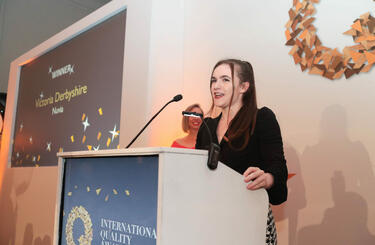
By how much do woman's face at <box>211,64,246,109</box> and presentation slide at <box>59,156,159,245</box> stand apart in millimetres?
539

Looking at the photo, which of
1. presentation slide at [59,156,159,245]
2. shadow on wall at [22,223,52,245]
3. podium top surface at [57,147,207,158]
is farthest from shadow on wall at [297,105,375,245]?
shadow on wall at [22,223,52,245]

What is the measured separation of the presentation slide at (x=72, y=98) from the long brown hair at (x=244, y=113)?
1544mm

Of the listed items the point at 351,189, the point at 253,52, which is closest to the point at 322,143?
the point at 351,189

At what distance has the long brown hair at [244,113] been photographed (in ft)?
4.36

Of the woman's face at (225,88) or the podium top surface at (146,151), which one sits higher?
the woman's face at (225,88)

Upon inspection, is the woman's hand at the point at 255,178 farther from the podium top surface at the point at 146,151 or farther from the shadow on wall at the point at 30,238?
the shadow on wall at the point at 30,238

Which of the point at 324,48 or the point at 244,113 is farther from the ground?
the point at 324,48

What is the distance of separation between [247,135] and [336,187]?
2.78 ft

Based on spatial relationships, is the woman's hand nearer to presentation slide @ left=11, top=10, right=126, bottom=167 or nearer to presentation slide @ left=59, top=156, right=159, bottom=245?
presentation slide @ left=59, top=156, right=159, bottom=245

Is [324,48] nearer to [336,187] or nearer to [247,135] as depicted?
[336,187]

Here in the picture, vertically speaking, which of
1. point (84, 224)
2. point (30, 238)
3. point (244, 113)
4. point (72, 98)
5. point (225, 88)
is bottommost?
point (30, 238)

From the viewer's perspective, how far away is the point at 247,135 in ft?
4.33

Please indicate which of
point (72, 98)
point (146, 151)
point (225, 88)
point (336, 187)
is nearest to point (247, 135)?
point (225, 88)

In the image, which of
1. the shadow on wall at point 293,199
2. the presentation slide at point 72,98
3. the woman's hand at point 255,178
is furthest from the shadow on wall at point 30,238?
the woman's hand at point 255,178
